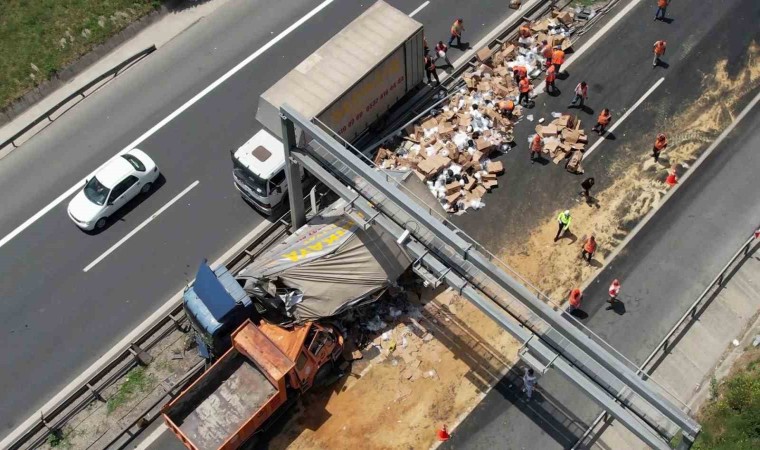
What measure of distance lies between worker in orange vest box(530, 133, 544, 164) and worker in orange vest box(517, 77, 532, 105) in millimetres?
1843

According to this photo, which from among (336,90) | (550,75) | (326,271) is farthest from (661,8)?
(326,271)

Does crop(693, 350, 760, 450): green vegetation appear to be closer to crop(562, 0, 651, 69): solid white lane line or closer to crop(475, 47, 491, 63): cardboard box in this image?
crop(562, 0, 651, 69): solid white lane line

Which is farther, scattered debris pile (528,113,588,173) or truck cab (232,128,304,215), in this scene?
scattered debris pile (528,113,588,173)

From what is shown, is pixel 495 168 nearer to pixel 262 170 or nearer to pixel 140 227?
pixel 262 170

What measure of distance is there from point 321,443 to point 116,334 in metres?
8.21

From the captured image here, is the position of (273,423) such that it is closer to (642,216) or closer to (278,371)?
(278,371)

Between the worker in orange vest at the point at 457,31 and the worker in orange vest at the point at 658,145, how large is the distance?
360 inches

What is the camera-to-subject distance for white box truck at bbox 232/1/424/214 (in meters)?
26.8

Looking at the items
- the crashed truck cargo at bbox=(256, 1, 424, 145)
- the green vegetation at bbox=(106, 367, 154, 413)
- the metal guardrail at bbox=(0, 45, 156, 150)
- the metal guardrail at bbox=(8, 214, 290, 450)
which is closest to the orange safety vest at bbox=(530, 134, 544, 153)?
the crashed truck cargo at bbox=(256, 1, 424, 145)

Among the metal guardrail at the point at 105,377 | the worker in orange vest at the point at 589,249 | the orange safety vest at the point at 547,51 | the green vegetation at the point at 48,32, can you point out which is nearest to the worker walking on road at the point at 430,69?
the orange safety vest at the point at 547,51

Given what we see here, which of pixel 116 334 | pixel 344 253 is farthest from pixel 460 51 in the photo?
pixel 116 334

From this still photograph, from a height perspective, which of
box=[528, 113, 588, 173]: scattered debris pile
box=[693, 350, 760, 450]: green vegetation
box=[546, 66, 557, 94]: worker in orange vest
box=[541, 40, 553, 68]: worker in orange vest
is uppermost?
box=[541, 40, 553, 68]: worker in orange vest

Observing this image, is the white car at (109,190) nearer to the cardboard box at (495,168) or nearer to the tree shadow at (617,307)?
the cardboard box at (495,168)

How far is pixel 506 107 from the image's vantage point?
2986cm
